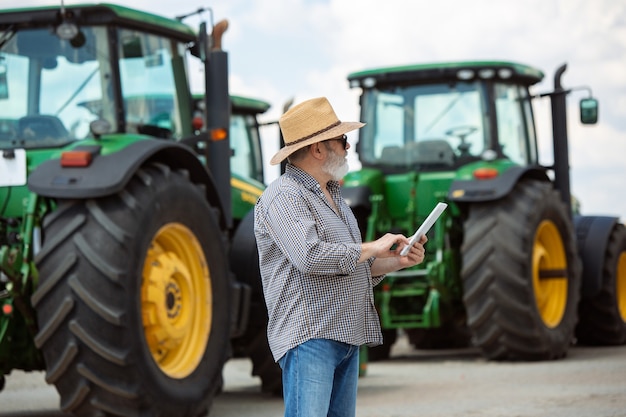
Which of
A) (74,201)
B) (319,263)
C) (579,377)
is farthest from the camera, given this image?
(579,377)

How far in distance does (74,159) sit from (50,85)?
87 cm

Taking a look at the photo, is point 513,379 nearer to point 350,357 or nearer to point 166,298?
point 166,298

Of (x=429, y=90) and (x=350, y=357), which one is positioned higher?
(x=429, y=90)

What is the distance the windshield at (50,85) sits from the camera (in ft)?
23.5

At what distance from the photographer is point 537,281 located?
1141 cm

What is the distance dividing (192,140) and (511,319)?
409cm

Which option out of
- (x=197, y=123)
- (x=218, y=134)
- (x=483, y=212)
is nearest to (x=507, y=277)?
(x=483, y=212)

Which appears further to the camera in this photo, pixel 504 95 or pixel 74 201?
pixel 504 95

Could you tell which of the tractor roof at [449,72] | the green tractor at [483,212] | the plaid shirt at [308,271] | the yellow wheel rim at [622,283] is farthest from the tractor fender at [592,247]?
the plaid shirt at [308,271]

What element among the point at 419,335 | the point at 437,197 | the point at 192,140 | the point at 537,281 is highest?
the point at 192,140

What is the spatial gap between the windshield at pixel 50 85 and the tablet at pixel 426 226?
3479mm

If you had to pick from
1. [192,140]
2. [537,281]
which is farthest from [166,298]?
[537,281]

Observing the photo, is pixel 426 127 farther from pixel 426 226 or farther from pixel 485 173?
pixel 426 226

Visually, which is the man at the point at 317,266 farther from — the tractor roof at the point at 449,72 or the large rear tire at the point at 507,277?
the tractor roof at the point at 449,72
